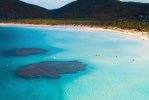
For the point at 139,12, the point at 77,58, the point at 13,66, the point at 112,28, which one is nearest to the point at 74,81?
the point at 13,66

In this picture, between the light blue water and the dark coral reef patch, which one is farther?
the dark coral reef patch

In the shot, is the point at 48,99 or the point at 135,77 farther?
the point at 135,77

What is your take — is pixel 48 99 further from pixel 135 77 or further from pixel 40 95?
pixel 135 77

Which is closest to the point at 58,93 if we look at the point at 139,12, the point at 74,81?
the point at 74,81

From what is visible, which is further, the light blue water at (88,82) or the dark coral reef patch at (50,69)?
the dark coral reef patch at (50,69)

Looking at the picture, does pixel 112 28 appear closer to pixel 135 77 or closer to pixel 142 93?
pixel 135 77

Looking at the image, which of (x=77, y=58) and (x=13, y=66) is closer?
(x=13, y=66)

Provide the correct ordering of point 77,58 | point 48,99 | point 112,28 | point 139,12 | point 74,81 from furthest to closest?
point 139,12 → point 112,28 → point 77,58 → point 74,81 → point 48,99

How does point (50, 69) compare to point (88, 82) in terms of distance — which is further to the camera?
point (50, 69)

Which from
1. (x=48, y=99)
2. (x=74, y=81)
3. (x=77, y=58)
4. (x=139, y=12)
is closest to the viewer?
(x=48, y=99)
